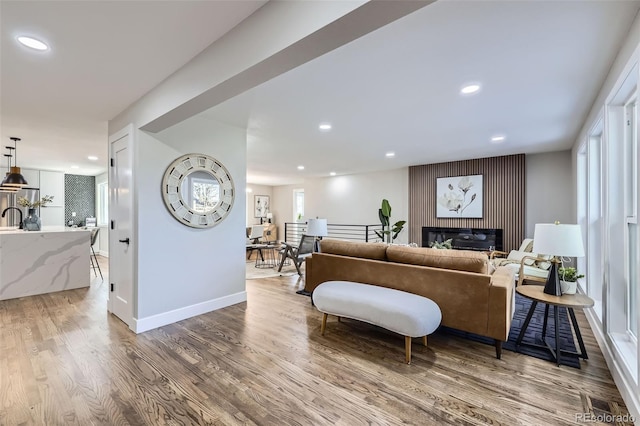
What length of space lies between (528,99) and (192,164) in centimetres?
380

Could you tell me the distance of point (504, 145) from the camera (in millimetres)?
5090

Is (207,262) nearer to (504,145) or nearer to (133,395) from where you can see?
(133,395)

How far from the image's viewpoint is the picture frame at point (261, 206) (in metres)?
11.1

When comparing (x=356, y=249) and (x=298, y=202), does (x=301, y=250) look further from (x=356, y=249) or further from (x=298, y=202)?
(x=298, y=202)

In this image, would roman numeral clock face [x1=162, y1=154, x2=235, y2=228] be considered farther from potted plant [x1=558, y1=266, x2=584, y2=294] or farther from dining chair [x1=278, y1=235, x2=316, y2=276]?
potted plant [x1=558, y1=266, x2=584, y2=294]

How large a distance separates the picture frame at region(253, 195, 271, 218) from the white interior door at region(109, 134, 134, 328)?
7.48 m

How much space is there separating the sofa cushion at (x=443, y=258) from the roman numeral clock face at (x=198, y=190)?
2.19 meters

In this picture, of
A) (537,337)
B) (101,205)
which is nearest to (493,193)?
(537,337)

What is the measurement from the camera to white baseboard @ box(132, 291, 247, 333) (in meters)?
3.04

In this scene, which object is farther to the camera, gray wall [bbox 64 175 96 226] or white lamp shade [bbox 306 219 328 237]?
gray wall [bbox 64 175 96 226]

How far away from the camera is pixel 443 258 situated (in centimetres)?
278

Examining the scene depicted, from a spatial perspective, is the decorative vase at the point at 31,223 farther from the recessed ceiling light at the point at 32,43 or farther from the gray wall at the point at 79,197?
the recessed ceiling light at the point at 32,43

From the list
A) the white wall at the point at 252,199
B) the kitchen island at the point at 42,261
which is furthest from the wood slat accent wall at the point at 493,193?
the kitchen island at the point at 42,261

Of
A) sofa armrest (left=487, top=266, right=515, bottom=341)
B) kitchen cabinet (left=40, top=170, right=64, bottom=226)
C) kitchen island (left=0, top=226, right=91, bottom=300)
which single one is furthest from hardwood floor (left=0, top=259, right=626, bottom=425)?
kitchen cabinet (left=40, top=170, right=64, bottom=226)
